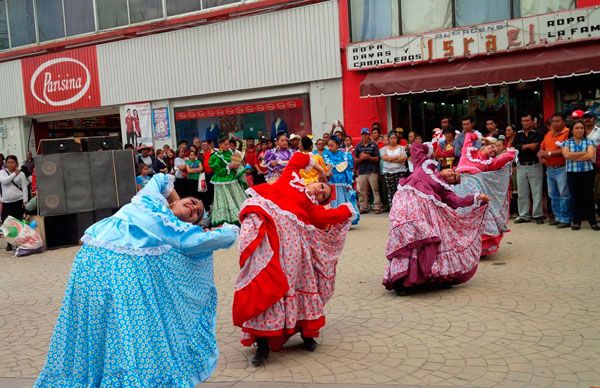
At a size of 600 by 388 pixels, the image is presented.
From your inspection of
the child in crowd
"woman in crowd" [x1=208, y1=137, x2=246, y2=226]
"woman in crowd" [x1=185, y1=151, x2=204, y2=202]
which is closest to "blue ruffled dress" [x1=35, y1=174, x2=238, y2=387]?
"woman in crowd" [x1=208, y1=137, x2=246, y2=226]

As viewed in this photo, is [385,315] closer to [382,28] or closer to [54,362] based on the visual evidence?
[54,362]

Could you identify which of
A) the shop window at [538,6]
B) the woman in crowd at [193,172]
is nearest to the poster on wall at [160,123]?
the woman in crowd at [193,172]

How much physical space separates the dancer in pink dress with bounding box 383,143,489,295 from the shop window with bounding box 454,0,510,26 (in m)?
8.91

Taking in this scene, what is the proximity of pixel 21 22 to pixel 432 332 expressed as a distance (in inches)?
824

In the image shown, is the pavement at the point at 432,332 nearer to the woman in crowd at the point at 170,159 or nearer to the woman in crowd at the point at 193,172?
the woman in crowd at the point at 193,172

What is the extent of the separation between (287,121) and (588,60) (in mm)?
7781

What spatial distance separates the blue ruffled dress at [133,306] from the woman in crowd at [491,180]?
556 cm

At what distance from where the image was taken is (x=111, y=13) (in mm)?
20156

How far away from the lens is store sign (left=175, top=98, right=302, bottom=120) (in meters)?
17.4

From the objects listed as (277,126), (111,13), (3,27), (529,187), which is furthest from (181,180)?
(3,27)

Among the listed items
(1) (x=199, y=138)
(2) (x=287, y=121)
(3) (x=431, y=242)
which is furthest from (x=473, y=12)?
(3) (x=431, y=242)

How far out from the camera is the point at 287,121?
1745cm

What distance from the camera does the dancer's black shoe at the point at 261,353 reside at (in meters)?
4.87

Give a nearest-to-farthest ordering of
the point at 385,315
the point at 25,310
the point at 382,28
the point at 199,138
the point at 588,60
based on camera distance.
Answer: the point at 385,315
the point at 25,310
the point at 588,60
the point at 382,28
the point at 199,138
